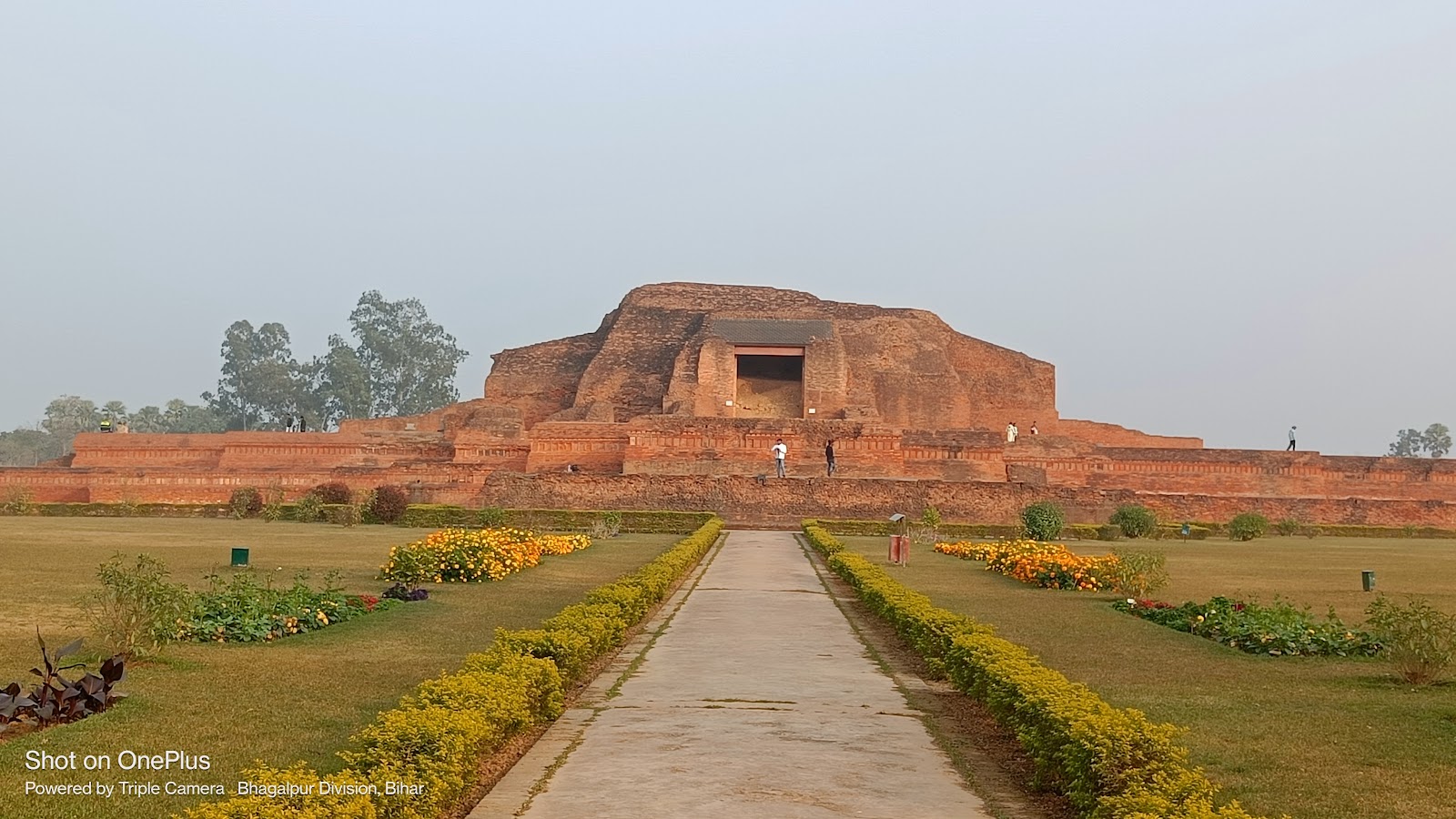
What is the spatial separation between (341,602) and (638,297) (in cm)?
2823

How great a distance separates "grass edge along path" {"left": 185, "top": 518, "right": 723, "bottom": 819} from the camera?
3279 mm

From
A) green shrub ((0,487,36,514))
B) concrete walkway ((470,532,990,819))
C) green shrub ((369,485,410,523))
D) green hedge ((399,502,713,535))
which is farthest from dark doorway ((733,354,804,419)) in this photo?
concrete walkway ((470,532,990,819))

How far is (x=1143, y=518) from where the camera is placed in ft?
67.8

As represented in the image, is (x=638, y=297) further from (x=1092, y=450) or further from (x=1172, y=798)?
(x=1172, y=798)

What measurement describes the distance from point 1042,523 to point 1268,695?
12.4 m

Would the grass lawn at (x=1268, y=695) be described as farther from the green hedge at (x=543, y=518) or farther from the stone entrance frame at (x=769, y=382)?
the stone entrance frame at (x=769, y=382)

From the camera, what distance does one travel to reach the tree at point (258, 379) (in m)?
57.4

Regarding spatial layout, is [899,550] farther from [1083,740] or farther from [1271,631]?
[1083,740]

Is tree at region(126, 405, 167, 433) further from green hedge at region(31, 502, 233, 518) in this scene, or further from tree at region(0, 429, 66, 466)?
green hedge at region(31, 502, 233, 518)

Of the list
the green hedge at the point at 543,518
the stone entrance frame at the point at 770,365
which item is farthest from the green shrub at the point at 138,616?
the stone entrance frame at the point at 770,365

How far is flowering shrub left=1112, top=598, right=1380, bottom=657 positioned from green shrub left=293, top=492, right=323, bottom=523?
1605cm

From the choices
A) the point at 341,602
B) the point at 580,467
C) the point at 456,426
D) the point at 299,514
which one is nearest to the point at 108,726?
the point at 341,602

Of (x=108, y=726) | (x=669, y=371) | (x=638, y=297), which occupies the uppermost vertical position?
(x=638, y=297)

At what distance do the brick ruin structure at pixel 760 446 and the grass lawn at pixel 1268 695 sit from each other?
11324 millimetres
